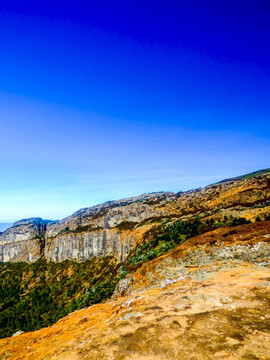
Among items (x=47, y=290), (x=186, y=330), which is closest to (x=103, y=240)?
(x=47, y=290)

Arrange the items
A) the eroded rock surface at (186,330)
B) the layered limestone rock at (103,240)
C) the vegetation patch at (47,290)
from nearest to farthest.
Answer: the eroded rock surface at (186,330) → the vegetation patch at (47,290) → the layered limestone rock at (103,240)

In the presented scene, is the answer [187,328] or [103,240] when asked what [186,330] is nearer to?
[187,328]

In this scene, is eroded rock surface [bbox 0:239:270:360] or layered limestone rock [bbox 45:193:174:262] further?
layered limestone rock [bbox 45:193:174:262]

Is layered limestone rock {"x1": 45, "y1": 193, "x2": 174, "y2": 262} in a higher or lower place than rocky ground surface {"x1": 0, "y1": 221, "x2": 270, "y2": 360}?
lower

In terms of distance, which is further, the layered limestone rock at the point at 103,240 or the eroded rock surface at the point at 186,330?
the layered limestone rock at the point at 103,240

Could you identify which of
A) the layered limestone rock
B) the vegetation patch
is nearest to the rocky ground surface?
the vegetation patch

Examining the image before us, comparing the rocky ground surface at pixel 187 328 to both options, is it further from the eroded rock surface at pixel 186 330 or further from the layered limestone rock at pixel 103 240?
the layered limestone rock at pixel 103 240

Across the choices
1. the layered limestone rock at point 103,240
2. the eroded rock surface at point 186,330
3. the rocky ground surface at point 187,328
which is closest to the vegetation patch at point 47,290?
the layered limestone rock at point 103,240

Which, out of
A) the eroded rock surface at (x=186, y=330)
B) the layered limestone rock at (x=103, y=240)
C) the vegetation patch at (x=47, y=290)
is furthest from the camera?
the layered limestone rock at (x=103, y=240)

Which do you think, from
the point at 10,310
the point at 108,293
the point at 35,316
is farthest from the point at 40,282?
the point at 108,293

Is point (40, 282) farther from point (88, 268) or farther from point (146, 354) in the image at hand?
point (146, 354)

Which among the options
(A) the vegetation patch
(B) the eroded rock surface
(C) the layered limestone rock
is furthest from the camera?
(C) the layered limestone rock

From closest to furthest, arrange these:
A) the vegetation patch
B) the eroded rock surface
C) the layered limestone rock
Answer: the eroded rock surface
the vegetation patch
the layered limestone rock

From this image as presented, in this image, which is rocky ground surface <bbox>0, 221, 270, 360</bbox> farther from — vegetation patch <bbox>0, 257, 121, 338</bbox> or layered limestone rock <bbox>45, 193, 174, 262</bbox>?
layered limestone rock <bbox>45, 193, 174, 262</bbox>
